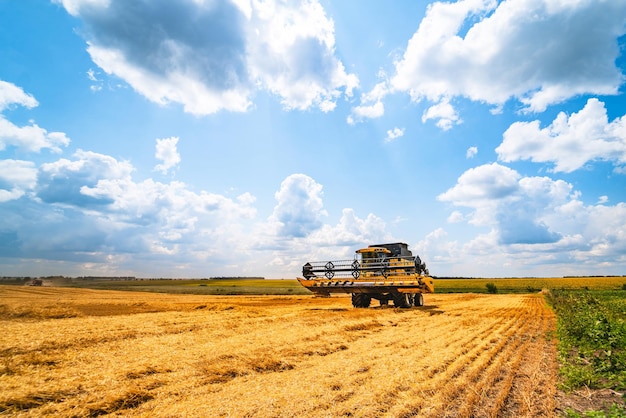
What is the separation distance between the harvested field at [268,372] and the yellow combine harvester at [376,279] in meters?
7.09

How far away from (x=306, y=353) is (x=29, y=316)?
12.3 meters

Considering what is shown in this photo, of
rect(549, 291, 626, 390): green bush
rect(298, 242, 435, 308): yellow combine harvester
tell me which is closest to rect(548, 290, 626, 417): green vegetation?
rect(549, 291, 626, 390): green bush

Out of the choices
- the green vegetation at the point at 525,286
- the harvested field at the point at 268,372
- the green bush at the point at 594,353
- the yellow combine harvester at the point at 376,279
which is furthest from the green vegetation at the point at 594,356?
the green vegetation at the point at 525,286

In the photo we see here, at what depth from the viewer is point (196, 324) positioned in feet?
37.3

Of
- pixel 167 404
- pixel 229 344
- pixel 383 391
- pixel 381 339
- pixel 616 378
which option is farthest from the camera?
pixel 381 339

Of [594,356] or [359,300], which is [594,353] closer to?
[594,356]

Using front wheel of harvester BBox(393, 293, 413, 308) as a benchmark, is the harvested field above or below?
below

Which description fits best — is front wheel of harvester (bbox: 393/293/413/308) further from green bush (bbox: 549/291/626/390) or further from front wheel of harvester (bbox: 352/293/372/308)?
green bush (bbox: 549/291/626/390)

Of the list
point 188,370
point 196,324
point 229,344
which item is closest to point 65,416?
point 188,370

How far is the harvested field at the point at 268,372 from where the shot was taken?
4.76 meters

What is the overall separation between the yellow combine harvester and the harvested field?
A: 23.3ft

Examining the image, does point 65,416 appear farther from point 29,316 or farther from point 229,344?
point 29,316

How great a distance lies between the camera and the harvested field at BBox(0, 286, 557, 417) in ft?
15.6

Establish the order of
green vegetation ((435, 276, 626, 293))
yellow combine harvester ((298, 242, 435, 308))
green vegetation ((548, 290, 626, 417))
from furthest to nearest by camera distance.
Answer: green vegetation ((435, 276, 626, 293)) < yellow combine harvester ((298, 242, 435, 308)) < green vegetation ((548, 290, 626, 417))
